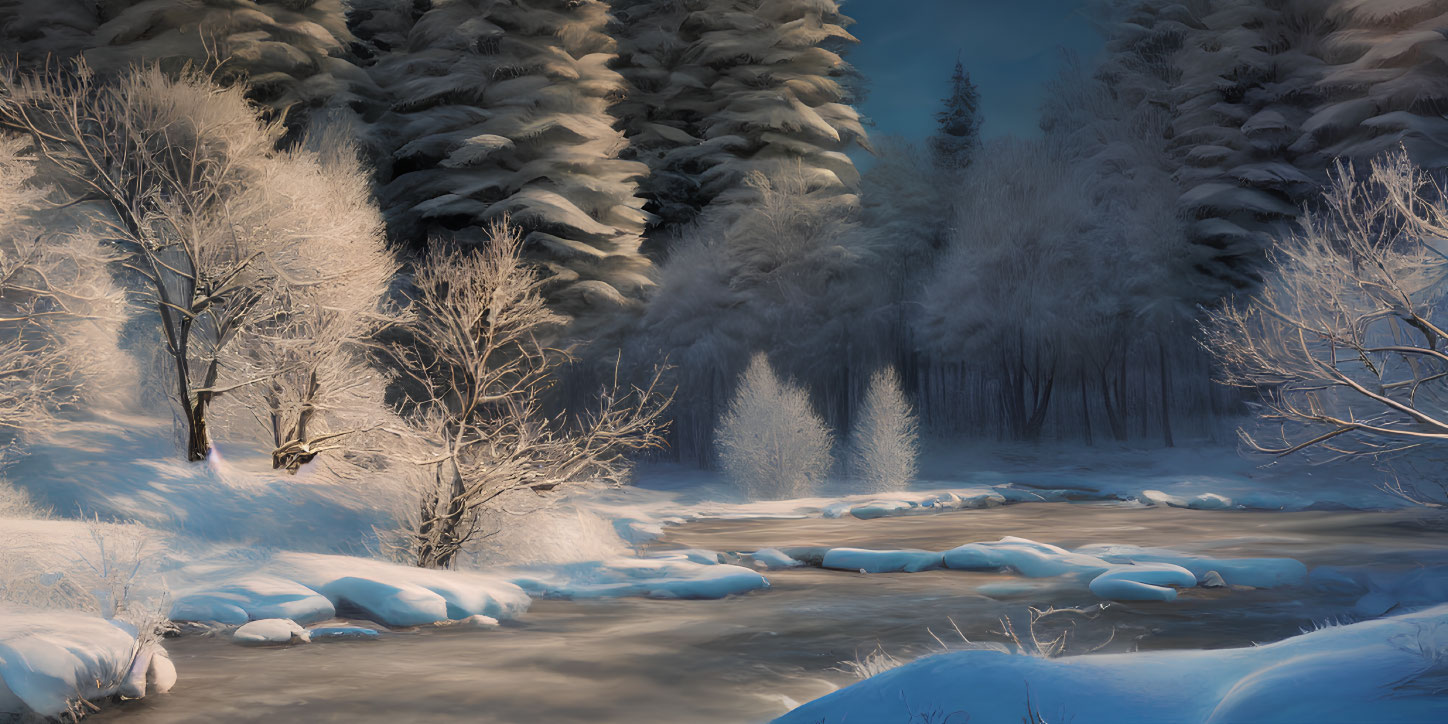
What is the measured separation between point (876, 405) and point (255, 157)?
15.5 m

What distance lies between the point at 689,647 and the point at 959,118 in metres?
39.5

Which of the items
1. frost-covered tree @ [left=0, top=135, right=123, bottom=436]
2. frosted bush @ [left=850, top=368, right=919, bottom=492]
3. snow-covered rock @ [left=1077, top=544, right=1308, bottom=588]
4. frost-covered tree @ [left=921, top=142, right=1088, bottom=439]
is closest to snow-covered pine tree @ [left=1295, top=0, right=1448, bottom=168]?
frost-covered tree @ [left=921, top=142, right=1088, bottom=439]

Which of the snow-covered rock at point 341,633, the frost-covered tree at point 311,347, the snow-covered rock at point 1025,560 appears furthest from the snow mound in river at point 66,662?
the snow-covered rock at point 1025,560

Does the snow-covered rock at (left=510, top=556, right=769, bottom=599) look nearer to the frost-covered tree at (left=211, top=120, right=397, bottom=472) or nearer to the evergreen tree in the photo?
the frost-covered tree at (left=211, top=120, right=397, bottom=472)

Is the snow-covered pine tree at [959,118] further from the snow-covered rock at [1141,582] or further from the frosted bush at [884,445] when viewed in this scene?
the snow-covered rock at [1141,582]

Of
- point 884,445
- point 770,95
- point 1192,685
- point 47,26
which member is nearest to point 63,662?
point 1192,685

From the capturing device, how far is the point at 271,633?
1105 cm

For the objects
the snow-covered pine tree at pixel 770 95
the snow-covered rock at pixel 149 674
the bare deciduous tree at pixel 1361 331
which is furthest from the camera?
the snow-covered pine tree at pixel 770 95

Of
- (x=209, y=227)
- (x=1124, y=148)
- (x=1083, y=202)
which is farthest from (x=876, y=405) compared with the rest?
(x=209, y=227)

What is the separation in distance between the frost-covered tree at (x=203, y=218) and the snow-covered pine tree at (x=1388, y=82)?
25223 mm

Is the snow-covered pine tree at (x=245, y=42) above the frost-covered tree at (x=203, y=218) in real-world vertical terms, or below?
above

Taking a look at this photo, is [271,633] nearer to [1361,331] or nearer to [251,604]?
[251,604]

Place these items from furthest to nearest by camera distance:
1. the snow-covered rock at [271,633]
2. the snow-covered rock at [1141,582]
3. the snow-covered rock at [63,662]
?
the snow-covered rock at [1141,582] < the snow-covered rock at [271,633] < the snow-covered rock at [63,662]

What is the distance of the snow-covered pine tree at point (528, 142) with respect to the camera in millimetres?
28328
